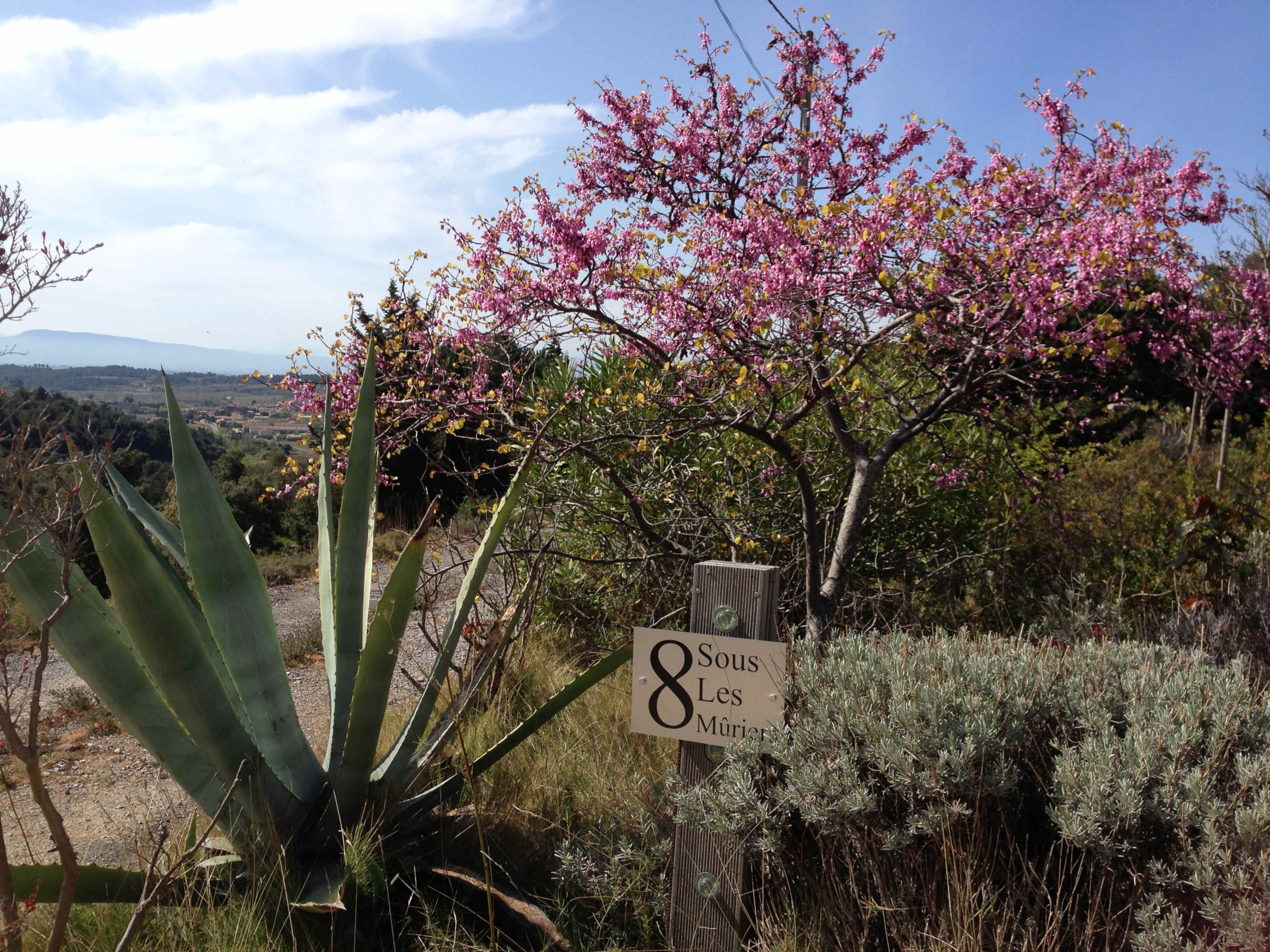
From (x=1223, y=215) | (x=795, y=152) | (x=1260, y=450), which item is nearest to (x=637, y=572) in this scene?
(x=795, y=152)

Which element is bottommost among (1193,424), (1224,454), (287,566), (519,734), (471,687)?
(287,566)

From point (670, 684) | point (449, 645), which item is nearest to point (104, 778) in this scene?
point (449, 645)

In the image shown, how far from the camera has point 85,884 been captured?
1966 mm

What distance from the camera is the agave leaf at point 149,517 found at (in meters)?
2.62

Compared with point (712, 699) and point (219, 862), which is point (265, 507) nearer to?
point (219, 862)

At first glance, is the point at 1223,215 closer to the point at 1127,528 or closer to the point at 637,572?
the point at 1127,528

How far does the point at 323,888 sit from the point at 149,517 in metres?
1.44

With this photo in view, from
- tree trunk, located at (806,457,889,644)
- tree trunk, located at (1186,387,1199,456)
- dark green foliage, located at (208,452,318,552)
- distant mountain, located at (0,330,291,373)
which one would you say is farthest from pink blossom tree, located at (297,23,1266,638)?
distant mountain, located at (0,330,291,373)

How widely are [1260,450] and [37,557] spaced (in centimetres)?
1175

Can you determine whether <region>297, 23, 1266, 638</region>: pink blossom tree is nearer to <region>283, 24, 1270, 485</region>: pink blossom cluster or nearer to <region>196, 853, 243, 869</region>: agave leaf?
<region>283, 24, 1270, 485</region>: pink blossom cluster

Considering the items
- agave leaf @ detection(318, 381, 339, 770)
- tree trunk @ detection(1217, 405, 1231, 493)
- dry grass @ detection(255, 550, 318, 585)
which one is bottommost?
dry grass @ detection(255, 550, 318, 585)

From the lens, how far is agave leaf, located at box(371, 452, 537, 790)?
2529mm

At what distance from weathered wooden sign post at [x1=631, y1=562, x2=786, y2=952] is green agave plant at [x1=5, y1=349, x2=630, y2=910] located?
9.8 inches

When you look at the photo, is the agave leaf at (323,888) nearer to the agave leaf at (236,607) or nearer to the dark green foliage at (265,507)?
the agave leaf at (236,607)
